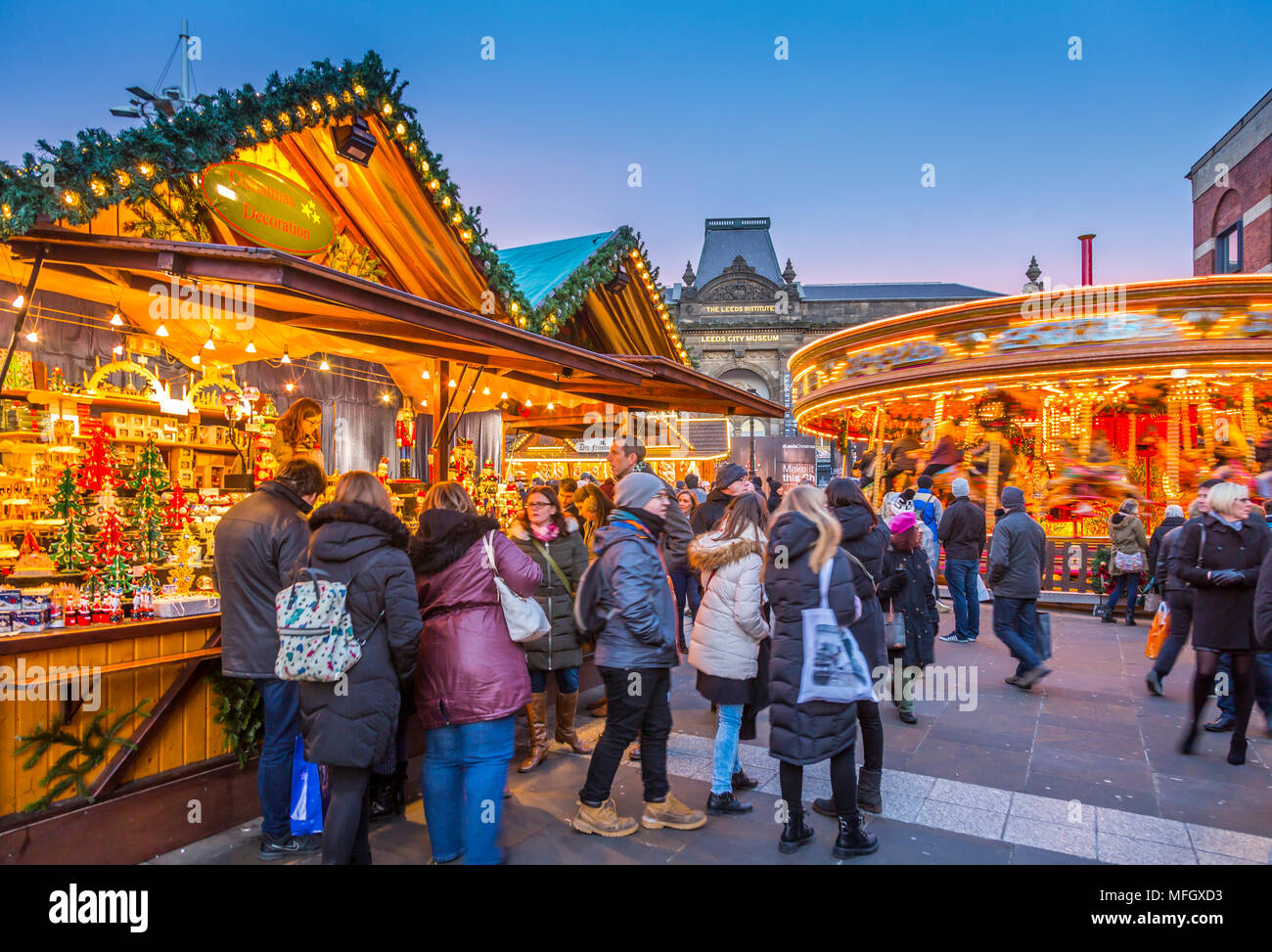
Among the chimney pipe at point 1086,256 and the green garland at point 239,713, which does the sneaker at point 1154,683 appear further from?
the chimney pipe at point 1086,256

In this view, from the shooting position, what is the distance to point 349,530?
9.64ft

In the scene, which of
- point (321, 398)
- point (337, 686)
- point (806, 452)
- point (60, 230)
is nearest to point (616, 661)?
point (337, 686)

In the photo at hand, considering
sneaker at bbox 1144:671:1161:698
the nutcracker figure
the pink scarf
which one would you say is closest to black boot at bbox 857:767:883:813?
the pink scarf

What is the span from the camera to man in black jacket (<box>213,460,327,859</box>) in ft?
11.2

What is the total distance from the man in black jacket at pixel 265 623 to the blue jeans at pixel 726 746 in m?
2.10

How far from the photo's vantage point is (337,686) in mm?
2906

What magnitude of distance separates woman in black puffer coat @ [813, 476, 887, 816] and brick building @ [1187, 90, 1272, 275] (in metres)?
23.6

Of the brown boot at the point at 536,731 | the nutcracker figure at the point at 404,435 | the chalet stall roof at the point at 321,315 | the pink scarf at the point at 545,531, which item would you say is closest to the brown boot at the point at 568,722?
the brown boot at the point at 536,731

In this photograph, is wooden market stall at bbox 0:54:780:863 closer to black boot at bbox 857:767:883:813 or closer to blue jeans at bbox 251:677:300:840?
blue jeans at bbox 251:677:300:840

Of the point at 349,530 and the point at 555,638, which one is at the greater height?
the point at 349,530

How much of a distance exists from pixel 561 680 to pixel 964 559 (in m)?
5.56

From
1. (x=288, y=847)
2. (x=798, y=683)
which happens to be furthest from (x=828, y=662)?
(x=288, y=847)

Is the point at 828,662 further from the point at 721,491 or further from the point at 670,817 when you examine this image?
the point at 721,491

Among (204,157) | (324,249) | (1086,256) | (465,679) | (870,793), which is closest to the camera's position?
(465,679)
